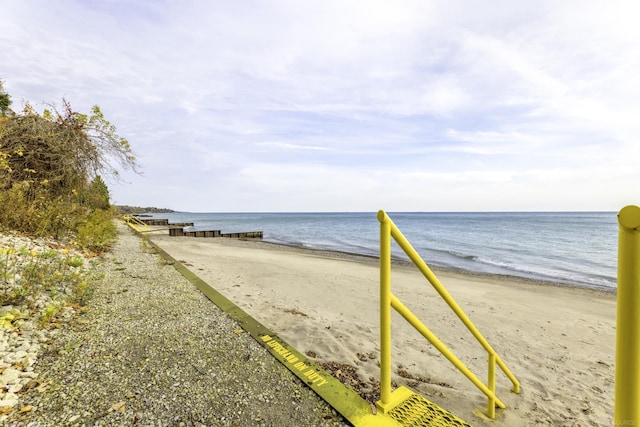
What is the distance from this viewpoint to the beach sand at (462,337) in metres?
2.97

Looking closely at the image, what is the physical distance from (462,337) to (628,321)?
419cm

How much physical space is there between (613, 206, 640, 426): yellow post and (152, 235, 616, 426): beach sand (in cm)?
189

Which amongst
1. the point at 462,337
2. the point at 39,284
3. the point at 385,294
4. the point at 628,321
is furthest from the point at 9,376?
the point at 462,337

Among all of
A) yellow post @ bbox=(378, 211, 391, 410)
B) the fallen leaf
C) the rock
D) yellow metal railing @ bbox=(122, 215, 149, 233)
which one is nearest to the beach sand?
yellow post @ bbox=(378, 211, 391, 410)

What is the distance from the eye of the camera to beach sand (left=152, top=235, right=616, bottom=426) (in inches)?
117

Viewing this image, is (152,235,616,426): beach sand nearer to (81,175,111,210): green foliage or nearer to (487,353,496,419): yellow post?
(487,353,496,419): yellow post

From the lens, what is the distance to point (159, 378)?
2.59 meters

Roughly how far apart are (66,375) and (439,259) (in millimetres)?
16477

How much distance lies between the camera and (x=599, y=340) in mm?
5254

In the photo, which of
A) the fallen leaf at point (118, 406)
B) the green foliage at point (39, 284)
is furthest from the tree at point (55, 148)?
the fallen leaf at point (118, 406)

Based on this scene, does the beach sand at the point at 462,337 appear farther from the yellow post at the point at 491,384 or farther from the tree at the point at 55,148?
the tree at the point at 55,148

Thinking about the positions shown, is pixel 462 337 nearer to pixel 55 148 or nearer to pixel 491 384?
pixel 491 384

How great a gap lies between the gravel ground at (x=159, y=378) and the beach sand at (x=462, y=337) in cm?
73

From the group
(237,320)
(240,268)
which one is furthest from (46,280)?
(240,268)
